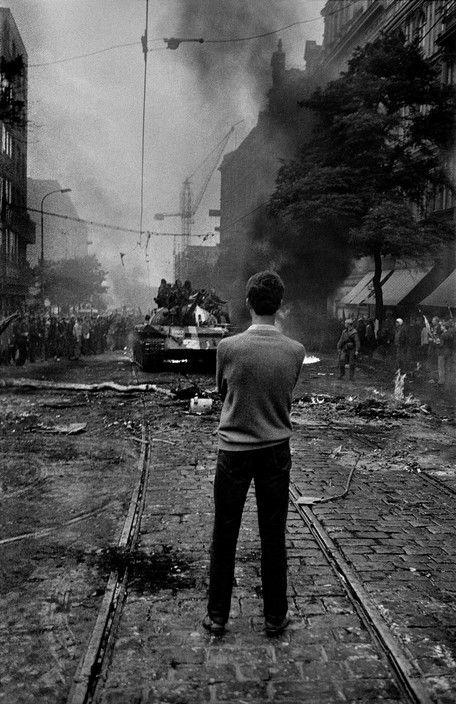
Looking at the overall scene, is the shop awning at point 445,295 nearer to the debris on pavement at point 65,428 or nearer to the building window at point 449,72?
the building window at point 449,72

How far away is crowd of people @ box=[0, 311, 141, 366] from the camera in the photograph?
25.2 m

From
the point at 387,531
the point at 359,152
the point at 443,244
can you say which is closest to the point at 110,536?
the point at 387,531

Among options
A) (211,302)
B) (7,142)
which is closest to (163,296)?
(211,302)

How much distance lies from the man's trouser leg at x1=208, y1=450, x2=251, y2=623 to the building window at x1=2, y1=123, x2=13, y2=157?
153ft

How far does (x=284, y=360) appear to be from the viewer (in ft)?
13.0

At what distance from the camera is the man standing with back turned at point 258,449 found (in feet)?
12.9

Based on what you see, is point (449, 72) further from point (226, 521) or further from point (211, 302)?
point (226, 521)

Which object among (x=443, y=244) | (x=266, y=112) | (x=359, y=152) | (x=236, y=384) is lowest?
(x=236, y=384)

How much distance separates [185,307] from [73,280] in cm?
4240

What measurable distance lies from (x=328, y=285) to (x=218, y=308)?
18364 mm

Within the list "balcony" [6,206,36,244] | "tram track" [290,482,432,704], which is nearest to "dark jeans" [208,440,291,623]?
"tram track" [290,482,432,704]

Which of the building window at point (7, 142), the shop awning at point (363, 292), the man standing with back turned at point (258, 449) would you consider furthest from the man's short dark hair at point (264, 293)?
the building window at point (7, 142)

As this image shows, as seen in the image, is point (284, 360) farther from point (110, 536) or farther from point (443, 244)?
point (443, 244)

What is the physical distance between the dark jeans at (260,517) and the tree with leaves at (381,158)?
1033 inches
